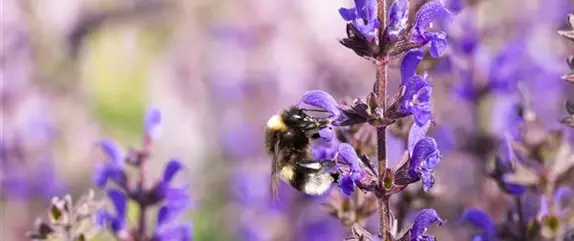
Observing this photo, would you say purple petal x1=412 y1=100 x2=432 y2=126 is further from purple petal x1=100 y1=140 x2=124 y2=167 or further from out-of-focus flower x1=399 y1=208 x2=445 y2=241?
purple petal x1=100 y1=140 x2=124 y2=167

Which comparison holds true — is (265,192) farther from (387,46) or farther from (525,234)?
(387,46)

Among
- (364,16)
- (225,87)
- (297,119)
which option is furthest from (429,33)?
(225,87)

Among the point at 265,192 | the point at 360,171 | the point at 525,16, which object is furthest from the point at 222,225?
the point at 360,171

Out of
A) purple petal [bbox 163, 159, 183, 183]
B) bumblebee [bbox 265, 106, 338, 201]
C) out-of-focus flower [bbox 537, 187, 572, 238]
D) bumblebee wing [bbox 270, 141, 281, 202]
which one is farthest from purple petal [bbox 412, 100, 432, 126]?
purple petal [bbox 163, 159, 183, 183]

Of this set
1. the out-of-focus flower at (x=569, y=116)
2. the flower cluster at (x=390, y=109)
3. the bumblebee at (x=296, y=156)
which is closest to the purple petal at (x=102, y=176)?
the bumblebee at (x=296, y=156)

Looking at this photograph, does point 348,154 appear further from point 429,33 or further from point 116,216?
point 116,216
